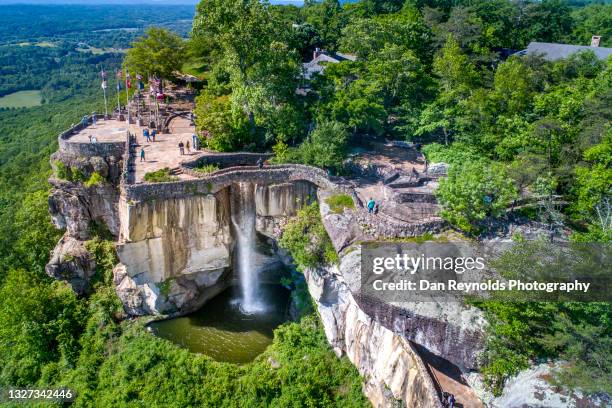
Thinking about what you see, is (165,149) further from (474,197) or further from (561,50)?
(561,50)

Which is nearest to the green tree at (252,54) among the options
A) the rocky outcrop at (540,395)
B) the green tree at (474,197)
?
the green tree at (474,197)

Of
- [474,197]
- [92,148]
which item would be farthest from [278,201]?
[92,148]

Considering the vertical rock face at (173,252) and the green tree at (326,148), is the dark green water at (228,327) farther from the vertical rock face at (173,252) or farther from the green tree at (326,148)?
the green tree at (326,148)

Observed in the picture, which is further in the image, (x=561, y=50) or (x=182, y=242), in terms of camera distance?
(x=561, y=50)

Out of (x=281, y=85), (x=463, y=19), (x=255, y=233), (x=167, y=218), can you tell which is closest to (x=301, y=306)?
(x=255, y=233)

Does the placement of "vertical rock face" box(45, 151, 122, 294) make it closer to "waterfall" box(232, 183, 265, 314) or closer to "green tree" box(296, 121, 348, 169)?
"waterfall" box(232, 183, 265, 314)

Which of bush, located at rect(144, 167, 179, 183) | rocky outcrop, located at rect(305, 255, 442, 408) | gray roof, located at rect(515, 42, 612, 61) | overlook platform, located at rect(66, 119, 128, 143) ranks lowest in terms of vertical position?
rocky outcrop, located at rect(305, 255, 442, 408)

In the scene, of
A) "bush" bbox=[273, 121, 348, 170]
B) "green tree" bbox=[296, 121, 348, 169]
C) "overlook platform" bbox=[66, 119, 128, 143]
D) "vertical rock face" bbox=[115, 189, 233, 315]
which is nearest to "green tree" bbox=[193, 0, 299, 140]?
"bush" bbox=[273, 121, 348, 170]
